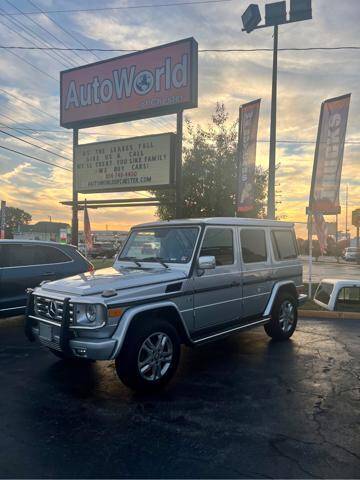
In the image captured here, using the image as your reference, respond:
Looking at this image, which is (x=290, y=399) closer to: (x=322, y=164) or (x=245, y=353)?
(x=245, y=353)

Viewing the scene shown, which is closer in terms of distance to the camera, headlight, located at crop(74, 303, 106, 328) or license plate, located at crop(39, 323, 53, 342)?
headlight, located at crop(74, 303, 106, 328)

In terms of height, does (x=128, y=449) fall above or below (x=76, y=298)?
below

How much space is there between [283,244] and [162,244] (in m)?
2.63

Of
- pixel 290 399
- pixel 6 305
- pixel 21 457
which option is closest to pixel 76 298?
pixel 21 457

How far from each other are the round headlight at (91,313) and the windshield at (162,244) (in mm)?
1479

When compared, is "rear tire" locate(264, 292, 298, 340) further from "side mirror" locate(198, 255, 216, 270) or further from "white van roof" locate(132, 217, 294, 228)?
"side mirror" locate(198, 255, 216, 270)

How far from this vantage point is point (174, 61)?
12133mm

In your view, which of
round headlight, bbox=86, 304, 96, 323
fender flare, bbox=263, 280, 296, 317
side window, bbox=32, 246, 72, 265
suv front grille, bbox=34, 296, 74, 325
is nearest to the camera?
round headlight, bbox=86, 304, 96, 323

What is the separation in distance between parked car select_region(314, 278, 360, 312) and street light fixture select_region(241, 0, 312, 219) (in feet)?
12.1

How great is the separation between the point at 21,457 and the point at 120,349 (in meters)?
1.41

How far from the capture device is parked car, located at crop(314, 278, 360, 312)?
9797 mm

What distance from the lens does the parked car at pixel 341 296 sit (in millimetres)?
9797

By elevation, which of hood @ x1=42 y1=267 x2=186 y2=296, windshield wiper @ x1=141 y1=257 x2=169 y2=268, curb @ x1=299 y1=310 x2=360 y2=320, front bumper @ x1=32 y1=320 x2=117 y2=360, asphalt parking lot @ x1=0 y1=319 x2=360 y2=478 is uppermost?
windshield wiper @ x1=141 y1=257 x2=169 y2=268

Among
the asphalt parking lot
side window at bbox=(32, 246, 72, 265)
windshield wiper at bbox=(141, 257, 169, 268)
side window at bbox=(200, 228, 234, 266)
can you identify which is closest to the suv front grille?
the asphalt parking lot
